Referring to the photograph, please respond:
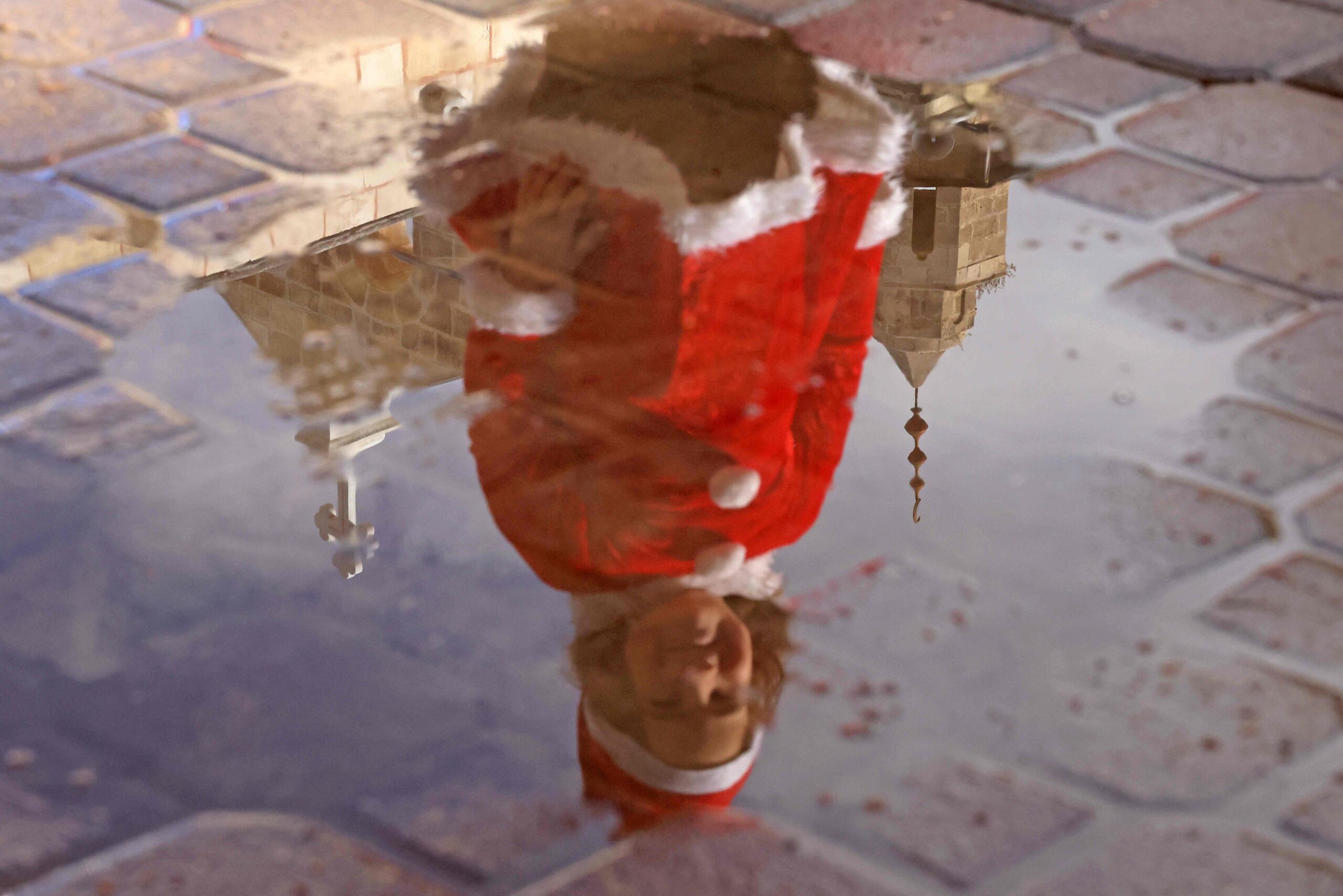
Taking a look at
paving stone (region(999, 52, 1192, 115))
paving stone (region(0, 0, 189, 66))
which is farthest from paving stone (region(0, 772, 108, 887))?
paving stone (region(999, 52, 1192, 115))

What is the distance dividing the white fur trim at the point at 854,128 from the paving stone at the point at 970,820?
61.3 inches

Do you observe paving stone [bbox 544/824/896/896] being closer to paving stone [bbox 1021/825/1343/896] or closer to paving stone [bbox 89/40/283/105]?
paving stone [bbox 1021/825/1343/896]

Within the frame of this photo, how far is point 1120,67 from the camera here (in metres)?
4.05

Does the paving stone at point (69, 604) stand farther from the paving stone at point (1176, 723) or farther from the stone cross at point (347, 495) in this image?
the paving stone at point (1176, 723)

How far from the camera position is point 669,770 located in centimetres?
223

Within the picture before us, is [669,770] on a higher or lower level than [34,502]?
lower

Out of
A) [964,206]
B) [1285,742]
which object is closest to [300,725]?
[1285,742]

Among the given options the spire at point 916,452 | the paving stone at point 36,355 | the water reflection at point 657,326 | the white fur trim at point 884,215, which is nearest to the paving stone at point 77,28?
the water reflection at point 657,326

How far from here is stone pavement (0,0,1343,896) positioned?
2.11m

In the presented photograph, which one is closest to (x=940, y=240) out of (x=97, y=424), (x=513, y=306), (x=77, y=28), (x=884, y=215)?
(x=884, y=215)

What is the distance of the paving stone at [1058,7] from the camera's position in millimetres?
4266

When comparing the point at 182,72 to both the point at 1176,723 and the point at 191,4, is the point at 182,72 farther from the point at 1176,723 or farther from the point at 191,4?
the point at 1176,723

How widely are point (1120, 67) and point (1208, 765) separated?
2.30 m

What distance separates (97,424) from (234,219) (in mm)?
668
